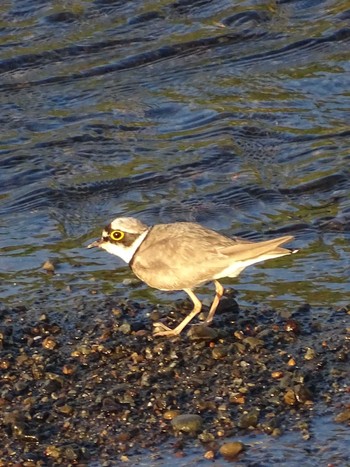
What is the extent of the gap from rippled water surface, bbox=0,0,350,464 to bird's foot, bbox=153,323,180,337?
705mm

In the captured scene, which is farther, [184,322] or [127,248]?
[127,248]

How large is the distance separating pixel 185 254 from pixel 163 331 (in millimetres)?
567

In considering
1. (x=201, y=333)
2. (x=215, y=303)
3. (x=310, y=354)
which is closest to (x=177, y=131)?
(x=215, y=303)

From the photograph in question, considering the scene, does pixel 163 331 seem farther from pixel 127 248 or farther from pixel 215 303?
pixel 127 248

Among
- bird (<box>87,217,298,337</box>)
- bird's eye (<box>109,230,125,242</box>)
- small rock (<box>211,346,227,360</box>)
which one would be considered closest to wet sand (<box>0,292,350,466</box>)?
small rock (<box>211,346,227,360</box>)

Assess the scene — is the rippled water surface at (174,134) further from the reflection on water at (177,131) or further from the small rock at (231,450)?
the small rock at (231,450)

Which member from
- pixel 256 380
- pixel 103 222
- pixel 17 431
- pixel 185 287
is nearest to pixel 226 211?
pixel 103 222

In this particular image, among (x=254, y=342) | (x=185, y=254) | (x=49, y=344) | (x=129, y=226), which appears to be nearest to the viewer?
(x=254, y=342)

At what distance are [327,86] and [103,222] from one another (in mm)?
3997

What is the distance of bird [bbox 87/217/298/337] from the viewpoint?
826 centimetres

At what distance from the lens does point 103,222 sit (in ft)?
37.0

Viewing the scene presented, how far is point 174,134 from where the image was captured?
13172mm

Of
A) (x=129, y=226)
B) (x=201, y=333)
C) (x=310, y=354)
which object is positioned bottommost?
(x=310, y=354)

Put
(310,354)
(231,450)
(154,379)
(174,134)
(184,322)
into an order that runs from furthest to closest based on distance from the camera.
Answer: (174,134)
(184,322)
(310,354)
(154,379)
(231,450)
